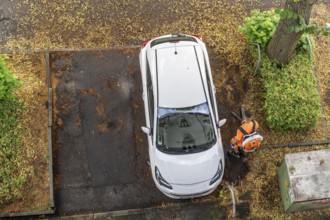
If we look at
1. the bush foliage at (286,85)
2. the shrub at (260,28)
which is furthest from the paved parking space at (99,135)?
the bush foliage at (286,85)

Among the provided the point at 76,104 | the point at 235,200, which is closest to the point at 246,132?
the point at 235,200

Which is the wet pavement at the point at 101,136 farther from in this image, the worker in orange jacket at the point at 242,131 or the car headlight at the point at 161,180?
the car headlight at the point at 161,180

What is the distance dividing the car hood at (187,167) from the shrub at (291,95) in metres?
2.11

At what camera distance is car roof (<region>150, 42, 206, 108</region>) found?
7.78 m

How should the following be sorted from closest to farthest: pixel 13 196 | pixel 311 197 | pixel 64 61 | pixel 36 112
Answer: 1. pixel 311 197
2. pixel 13 196
3. pixel 36 112
4. pixel 64 61

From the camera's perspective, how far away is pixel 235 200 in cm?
837

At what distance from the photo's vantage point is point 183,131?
7.70m

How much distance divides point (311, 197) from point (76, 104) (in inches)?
228

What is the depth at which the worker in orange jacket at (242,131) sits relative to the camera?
24.6 feet

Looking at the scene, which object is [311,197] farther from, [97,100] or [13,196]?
[13,196]

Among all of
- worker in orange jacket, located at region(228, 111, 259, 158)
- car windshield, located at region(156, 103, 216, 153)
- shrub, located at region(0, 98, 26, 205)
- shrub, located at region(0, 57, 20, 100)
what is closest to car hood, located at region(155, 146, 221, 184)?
car windshield, located at region(156, 103, 216, 153)

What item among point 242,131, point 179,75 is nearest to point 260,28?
point 179,75

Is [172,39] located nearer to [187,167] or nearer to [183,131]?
[183,131]

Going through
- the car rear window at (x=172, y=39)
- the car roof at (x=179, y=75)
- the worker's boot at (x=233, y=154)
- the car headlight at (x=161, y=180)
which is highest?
the car rear window at (x=172, y=39)
